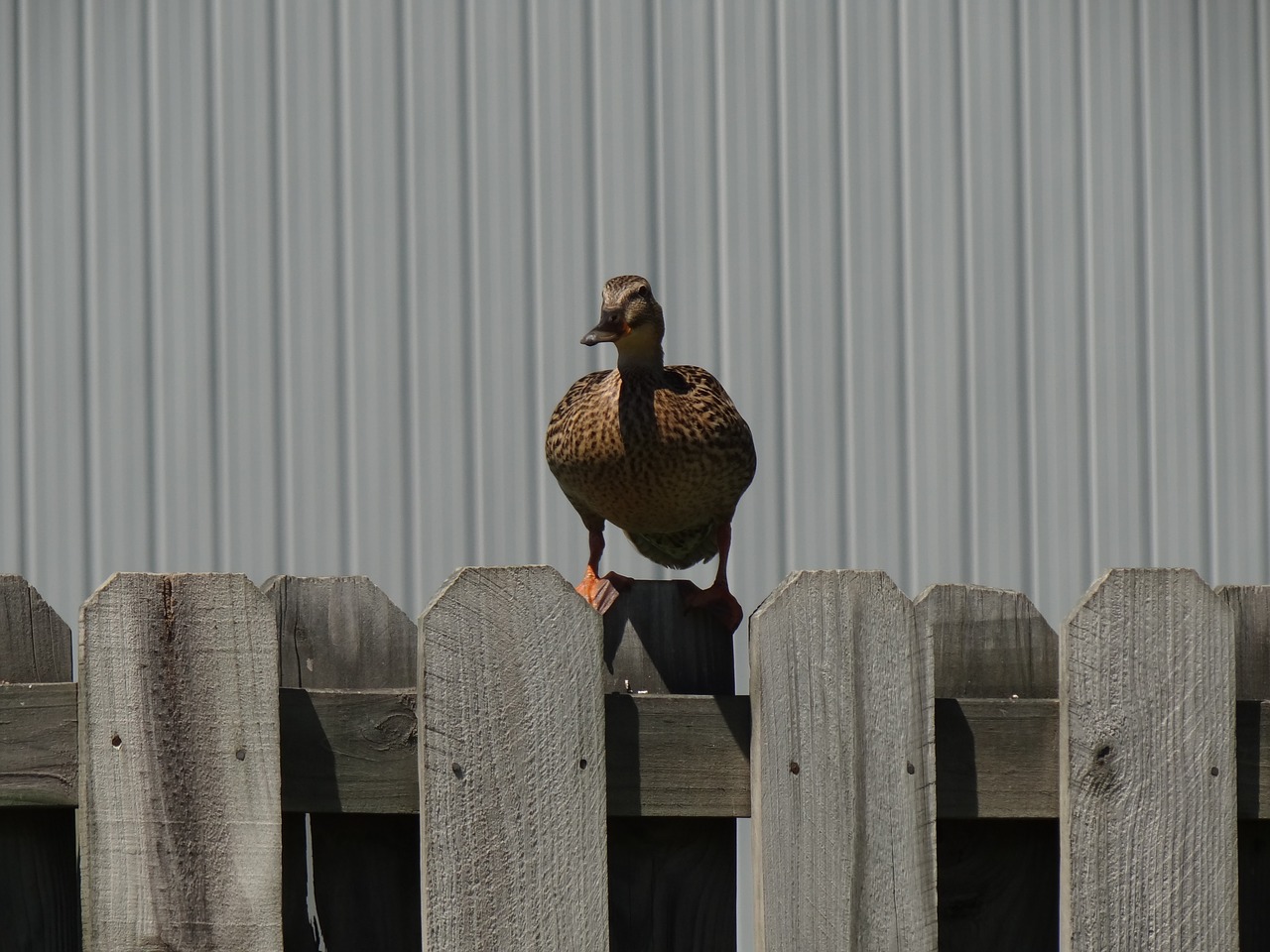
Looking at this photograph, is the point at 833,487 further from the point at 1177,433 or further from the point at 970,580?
the point at 1177,433

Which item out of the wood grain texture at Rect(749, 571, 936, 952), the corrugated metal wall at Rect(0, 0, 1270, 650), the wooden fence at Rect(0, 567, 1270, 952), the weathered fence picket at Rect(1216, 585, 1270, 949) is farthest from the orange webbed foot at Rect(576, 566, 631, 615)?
the corrugated metal wall at Rect(0, 0, 1270, 650)

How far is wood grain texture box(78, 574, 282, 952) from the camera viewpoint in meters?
1.60

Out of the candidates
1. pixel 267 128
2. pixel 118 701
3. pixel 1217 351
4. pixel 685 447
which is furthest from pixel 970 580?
pixel 118 701

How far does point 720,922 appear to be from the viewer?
1.75m

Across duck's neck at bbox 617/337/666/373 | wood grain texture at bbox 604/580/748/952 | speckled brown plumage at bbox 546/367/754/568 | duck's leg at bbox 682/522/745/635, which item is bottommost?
wood grain texture at bbox 604/580/748/952

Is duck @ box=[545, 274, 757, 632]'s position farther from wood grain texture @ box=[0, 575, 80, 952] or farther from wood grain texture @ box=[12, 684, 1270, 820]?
wood grain texture @ box=[0, 575, 80, 952]

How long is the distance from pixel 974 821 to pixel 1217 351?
2.64 m

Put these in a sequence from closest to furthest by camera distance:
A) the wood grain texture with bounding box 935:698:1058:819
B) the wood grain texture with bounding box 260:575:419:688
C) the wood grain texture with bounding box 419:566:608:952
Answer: the wood grain texture with bounding box 419:566:608:952 < the wood grain texture with bounding box 935:698:1058:819 < the wood grain texture with bounding box 260:575:419:688

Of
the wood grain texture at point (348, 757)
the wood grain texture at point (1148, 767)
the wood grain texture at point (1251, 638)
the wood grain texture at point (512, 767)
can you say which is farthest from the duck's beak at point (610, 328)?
the wood grain texture at point (1251, 638)

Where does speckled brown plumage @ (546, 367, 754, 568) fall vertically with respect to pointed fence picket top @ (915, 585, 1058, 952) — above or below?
above

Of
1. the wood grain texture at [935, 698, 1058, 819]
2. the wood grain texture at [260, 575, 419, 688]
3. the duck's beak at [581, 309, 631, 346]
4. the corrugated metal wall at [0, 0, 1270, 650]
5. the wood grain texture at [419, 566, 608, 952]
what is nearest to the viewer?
the wood grain texture at [419, 566, 608, 952]

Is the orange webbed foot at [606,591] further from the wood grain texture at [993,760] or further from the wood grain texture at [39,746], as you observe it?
the wood grain texture at [39,746]

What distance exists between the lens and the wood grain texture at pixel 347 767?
1.66 metres

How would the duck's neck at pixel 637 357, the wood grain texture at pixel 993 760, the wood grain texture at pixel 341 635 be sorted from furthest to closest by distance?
the duck's neck at pixel 637 357, the wood grain texture at pixel 341 635, the wood grain texture at pixel 993 760
